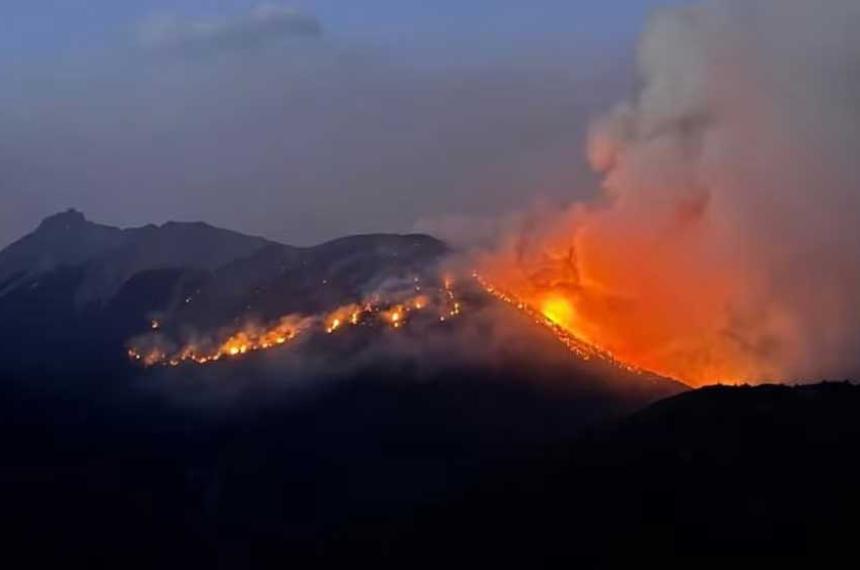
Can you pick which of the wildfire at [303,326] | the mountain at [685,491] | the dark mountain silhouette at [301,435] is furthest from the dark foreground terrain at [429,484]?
the wildfire at [303,326]

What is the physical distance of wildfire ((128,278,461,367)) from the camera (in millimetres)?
176750

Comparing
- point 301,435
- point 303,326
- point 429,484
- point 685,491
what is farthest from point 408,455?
point 685,491

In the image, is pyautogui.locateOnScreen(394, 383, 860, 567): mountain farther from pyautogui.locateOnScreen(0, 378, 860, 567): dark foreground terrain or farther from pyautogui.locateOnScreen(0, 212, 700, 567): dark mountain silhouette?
pyautogui.locateOnScreen(0, 212, 700, 567): dark mountain silhouette

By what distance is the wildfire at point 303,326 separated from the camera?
580 feet

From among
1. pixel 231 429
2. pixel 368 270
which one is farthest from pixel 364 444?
pixel 368 270

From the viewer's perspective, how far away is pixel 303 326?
184 m

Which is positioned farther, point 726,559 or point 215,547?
point 215,547

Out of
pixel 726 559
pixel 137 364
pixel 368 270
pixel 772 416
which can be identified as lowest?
pixel 726 559

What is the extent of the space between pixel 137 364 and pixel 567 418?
251ft

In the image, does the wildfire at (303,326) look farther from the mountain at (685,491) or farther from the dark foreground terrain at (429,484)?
the mountain at (685,491)

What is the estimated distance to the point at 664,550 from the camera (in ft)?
315

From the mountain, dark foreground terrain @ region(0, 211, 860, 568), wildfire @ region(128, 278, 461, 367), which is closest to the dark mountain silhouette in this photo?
Answer: dark foreground terrain @ region(0, 211, 860, 568)

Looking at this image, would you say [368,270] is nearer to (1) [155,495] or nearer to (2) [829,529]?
(1) [155,495]

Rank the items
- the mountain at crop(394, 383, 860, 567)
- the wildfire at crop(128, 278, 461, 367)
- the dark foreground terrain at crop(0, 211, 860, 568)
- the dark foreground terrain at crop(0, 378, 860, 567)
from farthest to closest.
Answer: the wildfire at crop(128, 278, 461, 367)
the dark foreground terrain at crop(0, 211, 860, 568)
the dark foreground terrain at crop(0, 378, 860, 567)
the mountain at crop(394, 383, 860, 567)
